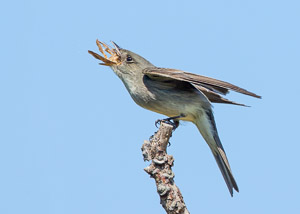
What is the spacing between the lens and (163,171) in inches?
195

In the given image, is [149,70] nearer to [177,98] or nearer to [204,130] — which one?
[177,98]

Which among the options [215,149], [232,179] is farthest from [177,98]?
[232,179]

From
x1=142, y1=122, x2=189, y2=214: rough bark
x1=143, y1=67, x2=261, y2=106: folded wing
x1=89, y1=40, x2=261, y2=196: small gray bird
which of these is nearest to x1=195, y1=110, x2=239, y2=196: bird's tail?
x1=89, y1=40, x2=261, y2=196: small gray bird

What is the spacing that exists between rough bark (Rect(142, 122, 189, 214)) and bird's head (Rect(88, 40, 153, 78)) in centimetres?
215

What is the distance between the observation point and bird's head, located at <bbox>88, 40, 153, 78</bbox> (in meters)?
7.31

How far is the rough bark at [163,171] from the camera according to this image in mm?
4758

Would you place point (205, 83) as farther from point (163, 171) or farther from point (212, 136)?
point (163, 171)

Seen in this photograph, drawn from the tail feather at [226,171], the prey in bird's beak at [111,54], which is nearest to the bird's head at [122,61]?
the prey in bird's beak at [111,54]

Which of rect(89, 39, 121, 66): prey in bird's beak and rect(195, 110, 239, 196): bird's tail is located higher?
rect(89, 39, 121, 66): prey in bird's beak

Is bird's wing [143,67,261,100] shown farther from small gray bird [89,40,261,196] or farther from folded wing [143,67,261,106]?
small gray bird [89,40,261,196]

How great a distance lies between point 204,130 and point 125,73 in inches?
56.2

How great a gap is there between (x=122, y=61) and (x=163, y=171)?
286 centimetres

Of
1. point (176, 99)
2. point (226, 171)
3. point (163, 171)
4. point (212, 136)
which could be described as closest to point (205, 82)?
point (176, 99)

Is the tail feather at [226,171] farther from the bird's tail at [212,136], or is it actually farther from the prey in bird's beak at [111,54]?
the prey in bird's beak at [111,54]
